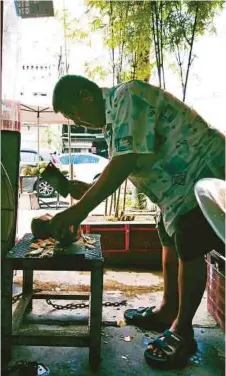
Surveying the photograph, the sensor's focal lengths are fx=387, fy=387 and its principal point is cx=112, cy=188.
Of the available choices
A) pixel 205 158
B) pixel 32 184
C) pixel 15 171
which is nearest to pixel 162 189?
pixel 205 158

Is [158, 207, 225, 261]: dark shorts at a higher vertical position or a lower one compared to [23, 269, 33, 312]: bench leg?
higher

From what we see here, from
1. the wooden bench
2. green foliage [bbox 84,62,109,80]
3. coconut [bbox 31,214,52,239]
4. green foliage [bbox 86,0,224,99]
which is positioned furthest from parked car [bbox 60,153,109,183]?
the wooden bench

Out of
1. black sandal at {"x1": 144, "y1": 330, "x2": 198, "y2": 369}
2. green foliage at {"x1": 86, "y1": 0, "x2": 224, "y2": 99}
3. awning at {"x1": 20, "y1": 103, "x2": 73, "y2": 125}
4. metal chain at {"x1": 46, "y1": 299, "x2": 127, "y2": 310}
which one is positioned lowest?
Result: metal chain at {"x1": 46, "y1": 299, "x2": 127, "y2": 310}

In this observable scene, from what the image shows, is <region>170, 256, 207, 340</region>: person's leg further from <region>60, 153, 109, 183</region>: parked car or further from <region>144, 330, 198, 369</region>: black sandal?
<region>60, 153, 109, 183</region>: parked car

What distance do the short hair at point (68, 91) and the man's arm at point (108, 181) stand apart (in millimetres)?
403

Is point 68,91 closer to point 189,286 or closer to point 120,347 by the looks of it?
point 189,286

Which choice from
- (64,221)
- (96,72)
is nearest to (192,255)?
(64,221)

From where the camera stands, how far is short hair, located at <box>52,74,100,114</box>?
196 centimetres

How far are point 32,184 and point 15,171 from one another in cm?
765

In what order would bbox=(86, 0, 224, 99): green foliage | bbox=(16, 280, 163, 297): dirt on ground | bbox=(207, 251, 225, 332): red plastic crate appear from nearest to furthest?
1. bbox=(207, 251, 225, 332): red plastic crate
2. bbox=(16, 280, 163, 297): dirt on ground
3. bbox=(86, 0, 224, 99): green foliage

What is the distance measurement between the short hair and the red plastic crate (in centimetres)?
121

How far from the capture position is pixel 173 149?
78.9 inches

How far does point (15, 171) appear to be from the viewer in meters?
2.70

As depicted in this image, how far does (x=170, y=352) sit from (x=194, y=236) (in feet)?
1.95
